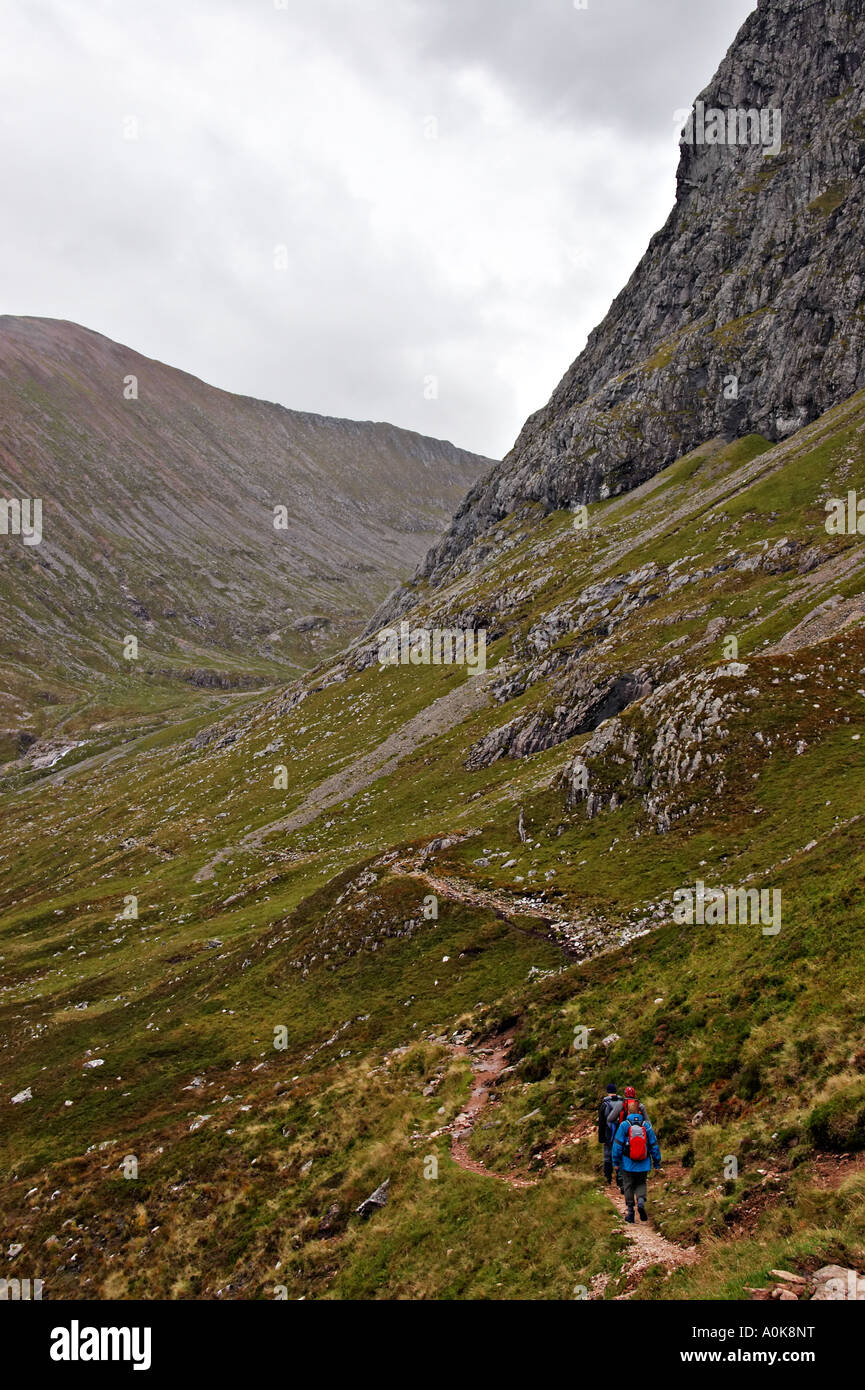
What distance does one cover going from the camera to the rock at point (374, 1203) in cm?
2178

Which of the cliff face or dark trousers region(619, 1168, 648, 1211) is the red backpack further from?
the cliff face

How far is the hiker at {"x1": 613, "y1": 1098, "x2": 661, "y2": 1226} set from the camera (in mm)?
16266

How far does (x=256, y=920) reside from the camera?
209ft

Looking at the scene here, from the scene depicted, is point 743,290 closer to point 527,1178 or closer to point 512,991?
point 512,991

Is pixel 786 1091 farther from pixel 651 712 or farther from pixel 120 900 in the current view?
pixel 120 900

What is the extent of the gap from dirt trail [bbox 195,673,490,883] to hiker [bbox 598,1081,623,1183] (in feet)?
236

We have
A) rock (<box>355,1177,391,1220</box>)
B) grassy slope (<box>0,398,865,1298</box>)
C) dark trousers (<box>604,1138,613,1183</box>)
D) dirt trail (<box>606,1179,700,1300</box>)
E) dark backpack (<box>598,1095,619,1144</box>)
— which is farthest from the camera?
rock (<box>355,1177,391,1220</box>)

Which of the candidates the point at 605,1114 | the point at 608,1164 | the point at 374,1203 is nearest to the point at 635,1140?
the point at 605,1114

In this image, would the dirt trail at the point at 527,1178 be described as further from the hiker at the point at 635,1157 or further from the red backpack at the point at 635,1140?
the red backpack at the point at 635,1140

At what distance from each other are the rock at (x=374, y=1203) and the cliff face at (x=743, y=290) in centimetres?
13916

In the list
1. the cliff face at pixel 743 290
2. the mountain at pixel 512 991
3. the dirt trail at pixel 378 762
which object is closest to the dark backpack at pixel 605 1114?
the mountain at pixel 512 991

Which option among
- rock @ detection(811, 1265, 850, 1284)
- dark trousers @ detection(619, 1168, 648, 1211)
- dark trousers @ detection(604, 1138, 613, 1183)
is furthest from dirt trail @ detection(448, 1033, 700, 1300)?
rock @ detection(811, 1265, 850, 1284)

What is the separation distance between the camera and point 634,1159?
16297 mm
